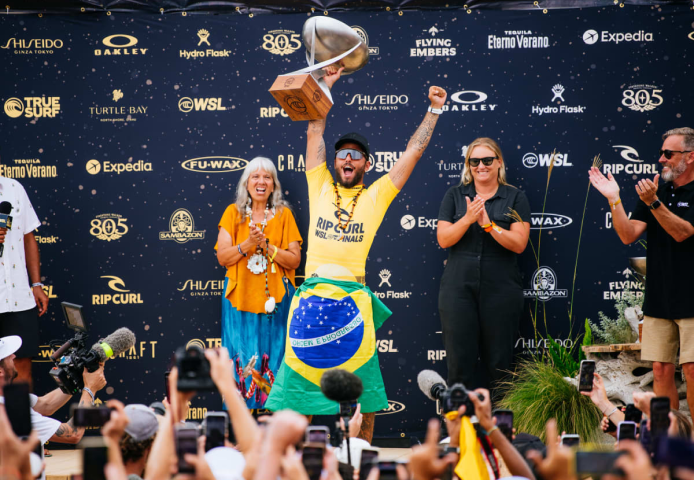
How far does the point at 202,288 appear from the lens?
481cm

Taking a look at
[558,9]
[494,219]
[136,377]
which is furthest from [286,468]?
[558,9]

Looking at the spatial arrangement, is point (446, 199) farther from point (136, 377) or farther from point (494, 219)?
point (136, 377)

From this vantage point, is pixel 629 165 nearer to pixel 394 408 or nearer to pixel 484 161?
pixel 484 161

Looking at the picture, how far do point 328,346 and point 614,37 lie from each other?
10.2 ft

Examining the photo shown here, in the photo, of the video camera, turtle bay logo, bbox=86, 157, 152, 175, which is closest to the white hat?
the video camera

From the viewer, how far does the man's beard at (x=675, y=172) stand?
143 inches

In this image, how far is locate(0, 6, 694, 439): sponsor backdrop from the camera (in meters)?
4.62

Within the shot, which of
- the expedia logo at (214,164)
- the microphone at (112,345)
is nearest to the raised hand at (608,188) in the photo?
the expedia logo at (214,164)

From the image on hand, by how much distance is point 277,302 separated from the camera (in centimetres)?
443

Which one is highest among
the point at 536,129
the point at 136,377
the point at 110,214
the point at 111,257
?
the point at 536,129

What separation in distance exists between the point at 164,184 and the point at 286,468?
3816 mm

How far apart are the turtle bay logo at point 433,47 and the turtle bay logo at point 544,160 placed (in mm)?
951

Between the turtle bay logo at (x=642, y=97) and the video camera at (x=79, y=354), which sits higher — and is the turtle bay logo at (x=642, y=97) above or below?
above

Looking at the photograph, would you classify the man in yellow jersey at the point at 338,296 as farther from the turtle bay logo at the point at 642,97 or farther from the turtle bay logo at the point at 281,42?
the turtle bay logo at the point at 642,97
